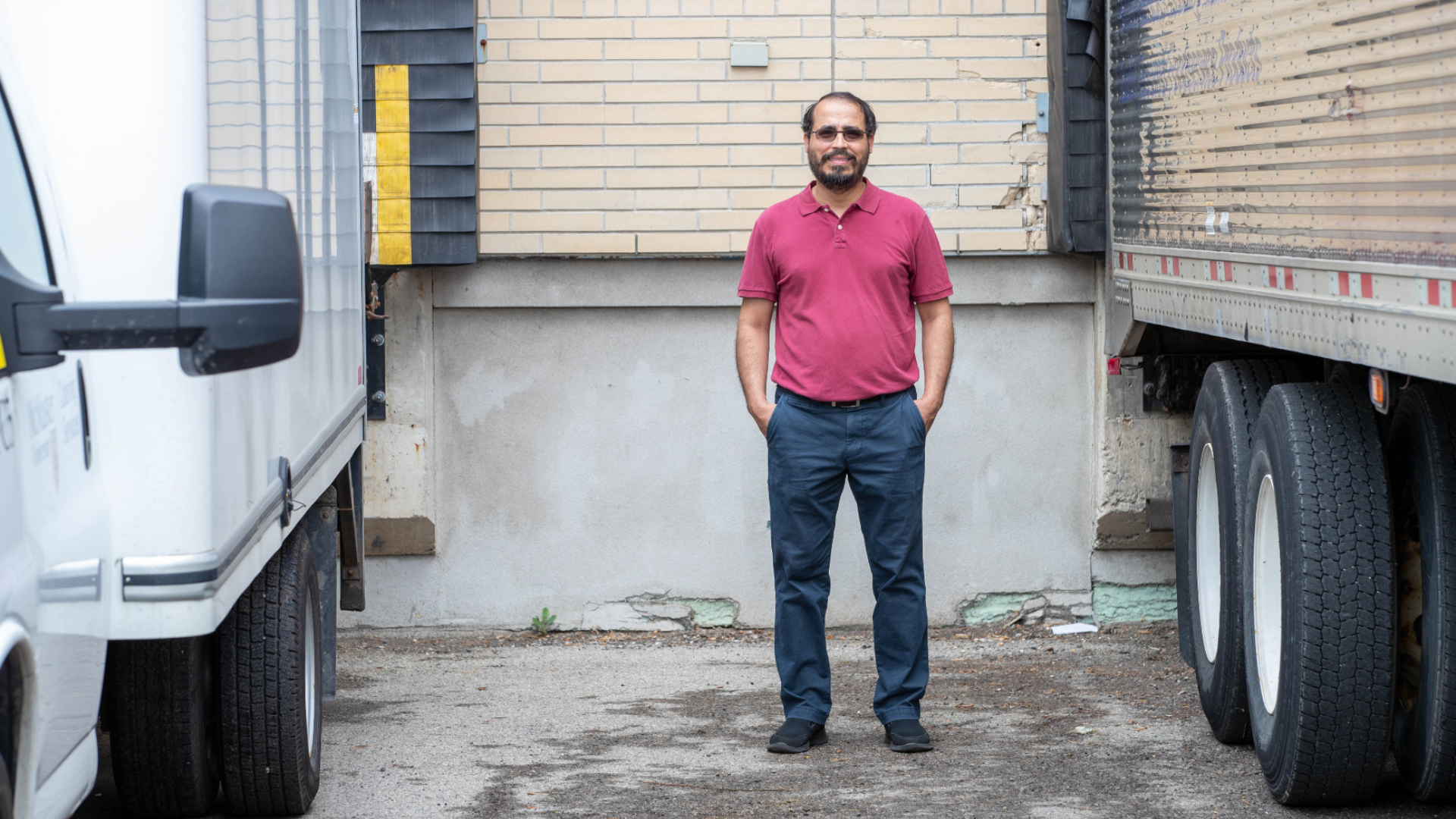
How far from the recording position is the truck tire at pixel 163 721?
378 cm

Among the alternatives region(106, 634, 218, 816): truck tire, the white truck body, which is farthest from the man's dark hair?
region(106, 634, 218, 816): truck tire

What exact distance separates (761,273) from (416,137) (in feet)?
8.00

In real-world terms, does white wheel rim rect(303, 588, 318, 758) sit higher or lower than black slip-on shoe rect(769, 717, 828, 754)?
higher

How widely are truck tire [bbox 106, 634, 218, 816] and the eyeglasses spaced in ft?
7.78

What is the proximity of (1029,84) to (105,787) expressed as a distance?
4785mm

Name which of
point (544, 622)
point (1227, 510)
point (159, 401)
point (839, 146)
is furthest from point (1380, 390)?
point (544, 622)

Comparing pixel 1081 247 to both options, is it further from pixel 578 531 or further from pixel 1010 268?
pixel 578 531

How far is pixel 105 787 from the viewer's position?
466 centimetres

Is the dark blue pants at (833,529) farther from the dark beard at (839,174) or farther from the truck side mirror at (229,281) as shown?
the truck side mirror at (229,281)

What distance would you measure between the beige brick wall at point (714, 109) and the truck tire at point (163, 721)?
3383 millimetres

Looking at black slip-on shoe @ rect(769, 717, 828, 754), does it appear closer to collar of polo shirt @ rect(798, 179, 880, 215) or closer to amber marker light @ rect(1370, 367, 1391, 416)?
collar of polo shirt @ rect(798, 179, 880, 215)

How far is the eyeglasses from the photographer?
491 centimetres

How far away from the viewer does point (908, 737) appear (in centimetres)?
510

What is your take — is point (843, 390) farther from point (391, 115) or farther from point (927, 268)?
point (391, 115)
